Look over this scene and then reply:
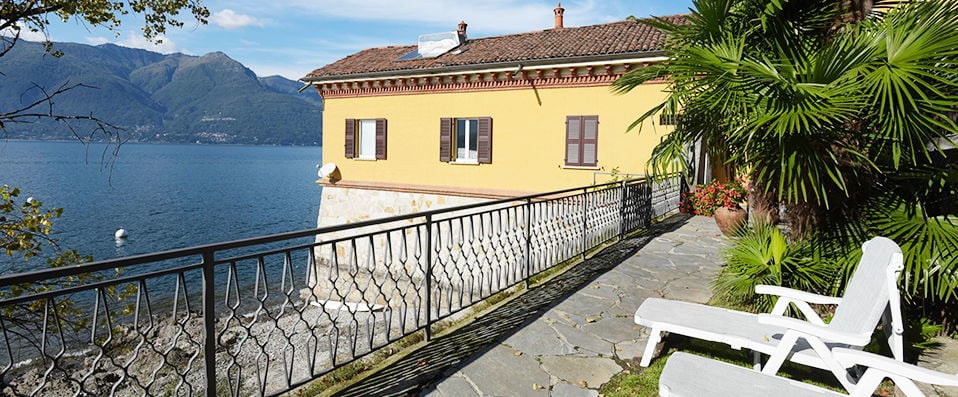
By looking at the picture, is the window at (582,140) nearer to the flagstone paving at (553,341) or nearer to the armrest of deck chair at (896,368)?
the flagstone paving at (553,341)

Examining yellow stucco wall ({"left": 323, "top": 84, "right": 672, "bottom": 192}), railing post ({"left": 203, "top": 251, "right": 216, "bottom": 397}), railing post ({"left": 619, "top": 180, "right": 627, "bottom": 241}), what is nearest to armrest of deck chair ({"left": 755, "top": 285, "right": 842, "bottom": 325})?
railing post ({"left": 203, "top": 251, "right": 216, "bottom": 397})

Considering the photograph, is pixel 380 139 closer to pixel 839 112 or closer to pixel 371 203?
pixel 371 203

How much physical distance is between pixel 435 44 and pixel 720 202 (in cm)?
1128

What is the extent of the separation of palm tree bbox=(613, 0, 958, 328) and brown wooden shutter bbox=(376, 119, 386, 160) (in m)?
13.4

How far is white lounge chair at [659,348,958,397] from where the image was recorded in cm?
211

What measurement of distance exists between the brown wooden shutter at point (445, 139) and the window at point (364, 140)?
8.20 feet

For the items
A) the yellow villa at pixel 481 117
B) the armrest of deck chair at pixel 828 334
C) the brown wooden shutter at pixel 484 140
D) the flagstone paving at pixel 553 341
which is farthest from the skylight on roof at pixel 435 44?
the armrest of deck chair at pixel 828 334

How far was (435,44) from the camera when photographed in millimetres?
17328

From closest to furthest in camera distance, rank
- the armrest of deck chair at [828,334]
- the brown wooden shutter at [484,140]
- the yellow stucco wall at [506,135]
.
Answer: the armrest of deck chair at [828,334] < the yellow stucco wall at [506,135] < the brown wooden shutter at [484,140]

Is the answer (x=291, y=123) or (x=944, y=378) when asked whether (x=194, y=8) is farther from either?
(x=291, y=123)

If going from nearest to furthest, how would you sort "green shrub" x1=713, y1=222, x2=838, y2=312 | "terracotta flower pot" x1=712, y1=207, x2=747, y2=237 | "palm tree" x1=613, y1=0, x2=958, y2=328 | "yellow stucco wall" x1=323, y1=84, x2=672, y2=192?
1. "palm tree" x1=613, y1=0, x2=958, y2=328
2. "green shrub" x1=713, y1=222, x2=838, y2=312
3. "terracotta flower pot" x1=712, y1=207, x2=747, y2=237
4. "yellow stucco wall" x1=323, y1=84, x2=672, y2=192

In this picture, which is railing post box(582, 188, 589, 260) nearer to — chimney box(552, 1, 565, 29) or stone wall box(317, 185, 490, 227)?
stone wall box(317, 185, 490, 227)

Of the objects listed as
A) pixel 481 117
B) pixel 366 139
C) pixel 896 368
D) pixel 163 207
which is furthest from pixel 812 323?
pixel 163 207

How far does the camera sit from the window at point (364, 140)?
17.3 metres
